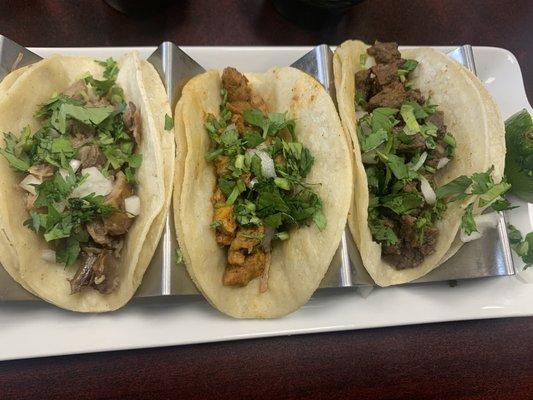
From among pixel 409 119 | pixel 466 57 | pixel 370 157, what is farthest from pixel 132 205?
pixel 466 57

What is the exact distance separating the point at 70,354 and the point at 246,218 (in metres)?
0.86

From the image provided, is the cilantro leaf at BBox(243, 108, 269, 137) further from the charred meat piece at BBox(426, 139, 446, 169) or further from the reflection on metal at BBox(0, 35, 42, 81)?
the reflection on metal at BBox(0, 35, 42, 81)

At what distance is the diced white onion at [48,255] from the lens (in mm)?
Result: 1571

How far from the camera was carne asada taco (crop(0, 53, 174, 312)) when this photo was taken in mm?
1503

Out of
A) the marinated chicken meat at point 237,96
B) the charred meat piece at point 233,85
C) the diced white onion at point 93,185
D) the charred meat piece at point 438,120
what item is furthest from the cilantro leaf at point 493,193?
the diced white onion at point 93,185

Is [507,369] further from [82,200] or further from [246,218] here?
[82,200]

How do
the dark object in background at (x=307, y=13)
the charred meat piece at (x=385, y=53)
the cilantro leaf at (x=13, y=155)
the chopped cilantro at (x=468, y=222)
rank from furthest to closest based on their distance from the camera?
the dark object in background at (x=307, y=13), the charred meat piece at (x=385, y=53), the chopped cilantro at (x=468, y=222), the cilantro leaf at (x=13, y=155)

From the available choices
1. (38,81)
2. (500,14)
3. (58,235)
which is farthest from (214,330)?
(500,14)

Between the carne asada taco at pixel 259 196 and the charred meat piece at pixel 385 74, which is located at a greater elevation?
the charred meat piece at pixel 385 74

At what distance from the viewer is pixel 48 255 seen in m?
1.58

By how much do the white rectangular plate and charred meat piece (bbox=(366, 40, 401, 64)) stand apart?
1.17 ft

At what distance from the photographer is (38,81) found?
163 centimetres

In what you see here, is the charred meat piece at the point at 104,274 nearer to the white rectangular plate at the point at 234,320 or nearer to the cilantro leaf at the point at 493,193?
the white rectangular plate at the point at 234,320

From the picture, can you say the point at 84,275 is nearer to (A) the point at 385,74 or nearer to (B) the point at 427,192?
(B) the point at 427,192
